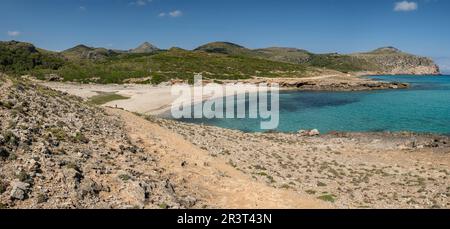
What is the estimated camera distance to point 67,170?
17.8m

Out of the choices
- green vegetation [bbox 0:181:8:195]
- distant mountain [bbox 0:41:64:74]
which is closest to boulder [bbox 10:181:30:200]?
green vegetation [bbox 0:181:8:195]

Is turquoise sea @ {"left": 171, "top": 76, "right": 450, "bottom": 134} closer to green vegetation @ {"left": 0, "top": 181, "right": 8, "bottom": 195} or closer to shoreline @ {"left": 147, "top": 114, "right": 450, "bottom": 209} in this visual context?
shoreline @ {"left": 147, "top": 114, "right": 450, "bottom": 209}

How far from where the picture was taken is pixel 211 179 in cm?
2305

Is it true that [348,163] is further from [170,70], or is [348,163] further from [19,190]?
[170,70]

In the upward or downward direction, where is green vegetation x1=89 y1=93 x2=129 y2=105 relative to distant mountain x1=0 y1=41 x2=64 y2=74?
downward

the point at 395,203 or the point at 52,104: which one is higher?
the point at 52,104

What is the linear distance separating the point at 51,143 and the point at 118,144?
5263 mm

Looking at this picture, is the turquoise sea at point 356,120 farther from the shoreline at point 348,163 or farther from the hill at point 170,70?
the hill at point 170,70

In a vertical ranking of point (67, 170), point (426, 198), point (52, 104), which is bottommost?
point (426, 198)

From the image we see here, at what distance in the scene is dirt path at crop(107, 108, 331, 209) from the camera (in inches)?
784

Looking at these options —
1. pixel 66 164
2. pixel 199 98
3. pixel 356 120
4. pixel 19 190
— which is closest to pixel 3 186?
pixel 19 190

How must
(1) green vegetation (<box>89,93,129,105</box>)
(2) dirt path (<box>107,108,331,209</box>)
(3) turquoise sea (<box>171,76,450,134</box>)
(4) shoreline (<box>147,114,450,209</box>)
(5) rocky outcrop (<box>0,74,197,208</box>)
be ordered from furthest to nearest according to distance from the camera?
(1) green vegetation (<box>89,93,129,105</box>)
(3) turquoise sea (<box>171,76,450,134</box>)
(4) shoreline (<box>147,114,450,209</box>)
(2) dirt path (<box>107,108,331,209</box>)
(5) rocky outcrop (<box>0,74,197,208</box>)
